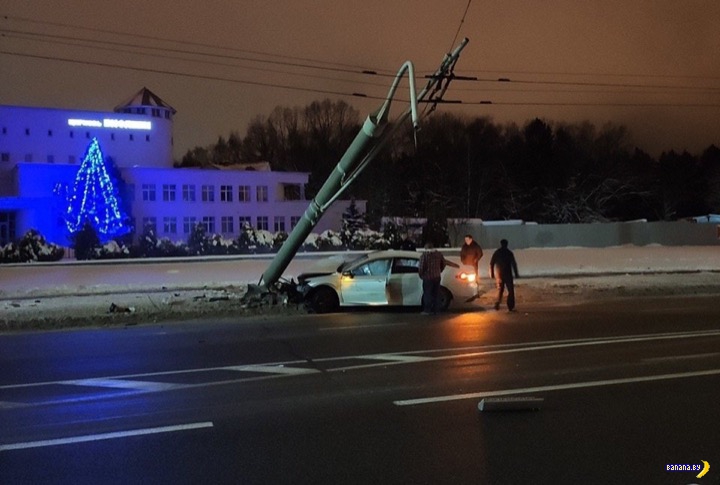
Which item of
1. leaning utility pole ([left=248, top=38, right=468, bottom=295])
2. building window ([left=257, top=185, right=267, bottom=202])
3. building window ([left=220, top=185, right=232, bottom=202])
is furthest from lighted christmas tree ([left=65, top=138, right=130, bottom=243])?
leaning utility pole ([left=248, top=38, right=468, bottom=295])

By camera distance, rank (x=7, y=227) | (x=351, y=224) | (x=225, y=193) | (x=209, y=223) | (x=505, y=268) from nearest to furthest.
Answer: (x=505, y=268) → (x=7, y=227) → (x=351, y=224) → (x=209, y=223) → (x=225, y=193)

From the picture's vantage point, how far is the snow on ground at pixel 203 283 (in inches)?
691

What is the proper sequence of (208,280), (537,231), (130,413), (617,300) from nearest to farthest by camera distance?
(130,413) < (617,300) < (208,280) < (537,231)

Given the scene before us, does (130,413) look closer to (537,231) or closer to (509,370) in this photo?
(509,370)

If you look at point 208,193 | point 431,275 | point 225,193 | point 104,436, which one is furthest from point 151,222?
point 104,436

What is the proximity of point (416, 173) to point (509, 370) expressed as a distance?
6225cm

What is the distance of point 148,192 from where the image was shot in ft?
177

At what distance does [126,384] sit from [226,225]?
160ft

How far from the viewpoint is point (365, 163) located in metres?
16.5

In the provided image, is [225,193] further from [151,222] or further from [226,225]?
[151,222]

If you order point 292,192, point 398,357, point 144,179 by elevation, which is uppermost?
point 144,179

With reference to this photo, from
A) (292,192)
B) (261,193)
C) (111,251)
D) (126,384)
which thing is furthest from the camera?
(292,192)

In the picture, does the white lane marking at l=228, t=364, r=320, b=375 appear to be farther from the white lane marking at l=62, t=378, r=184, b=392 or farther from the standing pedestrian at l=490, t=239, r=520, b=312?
the standing pedestrian at l=490, t=239, r=520, b=312

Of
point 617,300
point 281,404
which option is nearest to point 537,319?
point 617,300
